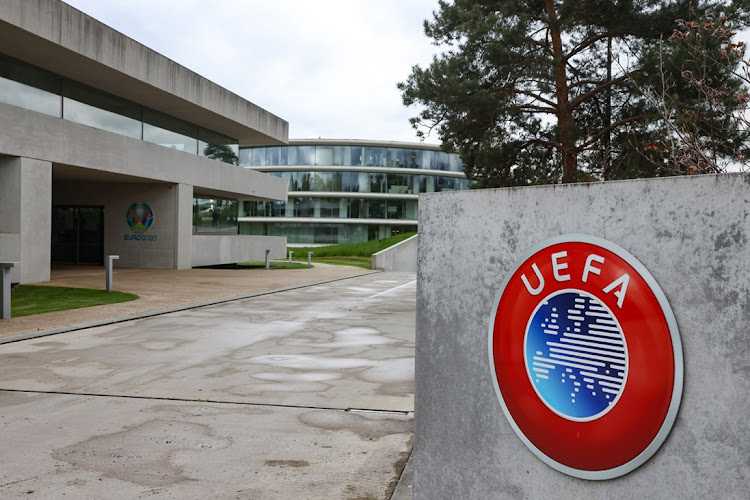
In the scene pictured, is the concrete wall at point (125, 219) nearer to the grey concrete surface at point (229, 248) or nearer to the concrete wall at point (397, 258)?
the grey concrete surface at point (229, 248)

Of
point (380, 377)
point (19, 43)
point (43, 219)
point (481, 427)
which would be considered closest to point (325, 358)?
point (380, 377)

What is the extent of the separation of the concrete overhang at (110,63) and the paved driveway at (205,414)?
11452 mm

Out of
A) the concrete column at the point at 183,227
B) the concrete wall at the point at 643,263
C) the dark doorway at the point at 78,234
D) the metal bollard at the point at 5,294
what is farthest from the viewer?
the dark doorway at the point at 78,234

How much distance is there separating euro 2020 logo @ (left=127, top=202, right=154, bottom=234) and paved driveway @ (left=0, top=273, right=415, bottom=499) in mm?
16886

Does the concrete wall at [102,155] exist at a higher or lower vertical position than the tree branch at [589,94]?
lower

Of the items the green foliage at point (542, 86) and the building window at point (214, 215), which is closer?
the green foliage at point (542, 86)

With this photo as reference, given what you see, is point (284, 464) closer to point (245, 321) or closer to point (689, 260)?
point (689, 260)

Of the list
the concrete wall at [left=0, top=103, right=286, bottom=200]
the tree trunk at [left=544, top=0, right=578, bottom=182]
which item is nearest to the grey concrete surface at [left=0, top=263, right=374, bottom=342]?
the concrete wall at [left=0, top=103, right=286, bottom=200]

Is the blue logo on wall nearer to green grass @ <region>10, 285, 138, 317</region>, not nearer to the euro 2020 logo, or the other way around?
the euro 2020 logo

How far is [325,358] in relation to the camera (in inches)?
314

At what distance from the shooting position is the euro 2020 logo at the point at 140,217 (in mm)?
26172

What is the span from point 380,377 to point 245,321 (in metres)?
5.27

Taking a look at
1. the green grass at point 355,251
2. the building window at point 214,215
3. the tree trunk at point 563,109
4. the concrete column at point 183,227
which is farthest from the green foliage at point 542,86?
the green grass at point 355,251

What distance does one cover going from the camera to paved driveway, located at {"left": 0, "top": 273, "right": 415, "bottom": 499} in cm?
385
